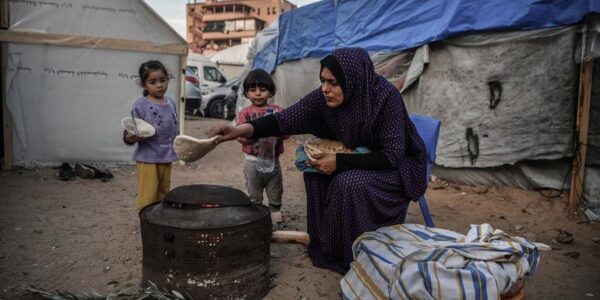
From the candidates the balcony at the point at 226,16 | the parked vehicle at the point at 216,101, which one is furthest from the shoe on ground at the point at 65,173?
the balcony at the point at 226,16

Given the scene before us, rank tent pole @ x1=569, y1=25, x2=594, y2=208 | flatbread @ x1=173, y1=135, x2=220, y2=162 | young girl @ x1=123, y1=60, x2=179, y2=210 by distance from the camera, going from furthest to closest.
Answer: tent pole @ x1=569, y1=25, x2=594, y2=208, young girl @ x1=123, y1=60, x2=179, y2=210, flatbread @ x1=173, y1=135, x2=220, y2=162

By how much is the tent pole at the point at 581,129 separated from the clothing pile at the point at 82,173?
5.32 m

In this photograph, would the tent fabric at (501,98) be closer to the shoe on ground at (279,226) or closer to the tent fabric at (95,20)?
the shoe on ground at (279,226)

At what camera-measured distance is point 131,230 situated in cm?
345

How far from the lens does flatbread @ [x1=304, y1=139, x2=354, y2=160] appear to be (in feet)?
8.47

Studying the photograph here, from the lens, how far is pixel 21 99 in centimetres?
560

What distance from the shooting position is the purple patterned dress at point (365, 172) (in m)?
2.40

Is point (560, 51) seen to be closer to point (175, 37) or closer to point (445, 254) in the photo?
point (445, 254)

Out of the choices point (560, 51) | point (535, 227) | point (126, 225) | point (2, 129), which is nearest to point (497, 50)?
point (560, 51)

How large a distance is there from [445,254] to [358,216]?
1.98ft

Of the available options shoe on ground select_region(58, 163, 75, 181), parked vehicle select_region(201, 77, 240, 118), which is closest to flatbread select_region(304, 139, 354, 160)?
shoe on ground select_region(58, 163, 75, 181)

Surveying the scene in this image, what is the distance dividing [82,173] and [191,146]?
3.80 m

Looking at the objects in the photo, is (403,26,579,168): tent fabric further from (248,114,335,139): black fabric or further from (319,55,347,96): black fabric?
(319,55,347,96): black fabric

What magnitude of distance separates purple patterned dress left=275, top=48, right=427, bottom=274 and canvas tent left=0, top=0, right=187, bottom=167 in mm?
4191
